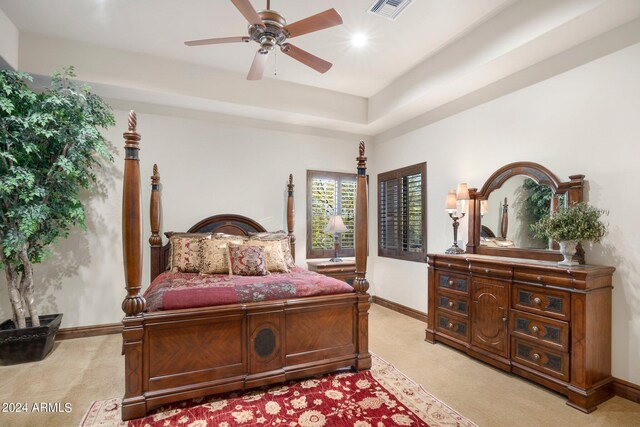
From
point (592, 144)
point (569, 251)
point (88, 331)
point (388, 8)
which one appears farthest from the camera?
point (88, 331)

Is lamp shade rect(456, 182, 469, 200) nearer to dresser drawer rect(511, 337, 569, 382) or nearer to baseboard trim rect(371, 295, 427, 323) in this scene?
dresser drawer rect(511, 337, 569, 382)

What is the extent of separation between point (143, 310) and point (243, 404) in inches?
40.5

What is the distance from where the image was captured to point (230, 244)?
3.67 meters

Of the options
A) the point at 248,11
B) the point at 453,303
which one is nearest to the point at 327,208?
the point at 453,303

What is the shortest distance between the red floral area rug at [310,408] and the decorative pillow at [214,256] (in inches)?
54.0

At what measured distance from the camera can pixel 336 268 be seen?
4.68m

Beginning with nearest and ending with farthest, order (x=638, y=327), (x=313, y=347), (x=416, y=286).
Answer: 1. (x=638, y=327)
2. (x=313, y=347)
3. (x=416, y=286)

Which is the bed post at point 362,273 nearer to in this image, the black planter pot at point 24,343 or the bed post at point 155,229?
the bed post at point 155,229

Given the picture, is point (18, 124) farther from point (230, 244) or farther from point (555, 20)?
point (555, 20)

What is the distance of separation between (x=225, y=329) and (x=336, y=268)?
7.91 ft

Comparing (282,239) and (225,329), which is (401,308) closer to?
(282,239)

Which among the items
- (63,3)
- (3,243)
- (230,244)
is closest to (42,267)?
(3,243)

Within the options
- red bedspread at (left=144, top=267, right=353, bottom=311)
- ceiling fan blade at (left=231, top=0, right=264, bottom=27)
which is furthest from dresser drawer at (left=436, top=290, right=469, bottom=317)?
ceiling fan blade at (left=231, top=0, right=264, bottom=27)

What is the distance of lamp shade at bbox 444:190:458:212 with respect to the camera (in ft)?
12.6
